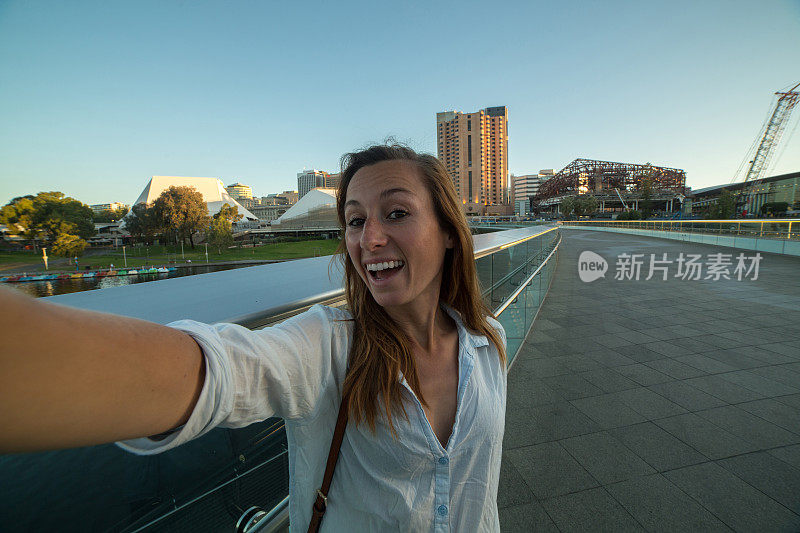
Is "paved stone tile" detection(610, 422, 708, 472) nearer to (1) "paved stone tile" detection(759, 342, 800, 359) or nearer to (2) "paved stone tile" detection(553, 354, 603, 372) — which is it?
(2) "paved stone tile" detection(553, 354, 603, 372)

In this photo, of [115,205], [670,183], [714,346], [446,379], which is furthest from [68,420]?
[670,183]

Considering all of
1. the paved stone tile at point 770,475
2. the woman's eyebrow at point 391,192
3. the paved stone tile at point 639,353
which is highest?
the woman's eyebrow at point 391,192

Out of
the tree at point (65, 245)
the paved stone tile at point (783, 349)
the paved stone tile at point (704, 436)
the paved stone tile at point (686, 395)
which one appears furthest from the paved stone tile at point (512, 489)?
the tree at point (65, 245)

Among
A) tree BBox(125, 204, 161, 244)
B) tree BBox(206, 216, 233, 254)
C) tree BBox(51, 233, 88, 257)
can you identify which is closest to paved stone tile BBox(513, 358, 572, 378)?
tree BBox(51, 233, 88, 257)

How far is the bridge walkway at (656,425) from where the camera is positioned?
2.19 m

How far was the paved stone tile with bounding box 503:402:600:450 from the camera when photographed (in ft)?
9.46

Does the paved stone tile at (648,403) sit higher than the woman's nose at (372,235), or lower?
lower

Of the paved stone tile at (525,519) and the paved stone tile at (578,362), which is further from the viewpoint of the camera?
the paved stone tile at (578,362)

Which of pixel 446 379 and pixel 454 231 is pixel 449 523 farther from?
pixel 454 231

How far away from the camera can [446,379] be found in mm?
1159

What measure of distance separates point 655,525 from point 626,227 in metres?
32.2

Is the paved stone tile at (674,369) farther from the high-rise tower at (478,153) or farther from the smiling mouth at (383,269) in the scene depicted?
the high-rise tower at (478,153)

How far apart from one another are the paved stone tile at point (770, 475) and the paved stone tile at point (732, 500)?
6 centimetres

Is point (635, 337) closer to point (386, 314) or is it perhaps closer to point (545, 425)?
point (545, 425)
